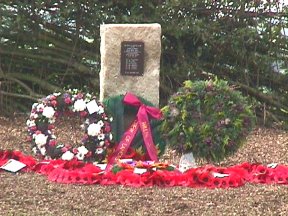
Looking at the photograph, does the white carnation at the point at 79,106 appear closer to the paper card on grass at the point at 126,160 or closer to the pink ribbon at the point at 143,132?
the pink ribbon at the point at 143,132

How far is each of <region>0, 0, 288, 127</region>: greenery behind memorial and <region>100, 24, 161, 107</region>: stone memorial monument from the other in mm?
2376

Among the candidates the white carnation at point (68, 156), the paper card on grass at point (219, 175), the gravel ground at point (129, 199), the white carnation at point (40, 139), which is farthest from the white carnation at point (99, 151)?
the paper card on grass at point (219, 175)

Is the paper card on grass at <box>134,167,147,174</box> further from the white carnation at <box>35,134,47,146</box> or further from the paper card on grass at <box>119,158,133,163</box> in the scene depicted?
the white carnation at <box>35,134,47,146</box>

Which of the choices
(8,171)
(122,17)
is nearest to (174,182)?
(8,171)

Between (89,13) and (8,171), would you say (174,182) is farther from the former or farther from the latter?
(89,13)

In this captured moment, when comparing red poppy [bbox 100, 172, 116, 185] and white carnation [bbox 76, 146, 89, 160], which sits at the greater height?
white carnation [bbox 76, 146, 89, 160]

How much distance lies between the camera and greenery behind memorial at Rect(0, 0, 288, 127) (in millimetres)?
10266

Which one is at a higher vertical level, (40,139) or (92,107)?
(92,107)

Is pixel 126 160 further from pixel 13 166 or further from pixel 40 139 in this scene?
pixel 13 166

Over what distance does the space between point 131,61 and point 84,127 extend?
850 mm

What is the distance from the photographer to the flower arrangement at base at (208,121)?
6.76 metres

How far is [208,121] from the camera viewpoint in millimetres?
6816

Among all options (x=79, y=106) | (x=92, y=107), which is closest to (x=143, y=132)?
(x=92, y=107)

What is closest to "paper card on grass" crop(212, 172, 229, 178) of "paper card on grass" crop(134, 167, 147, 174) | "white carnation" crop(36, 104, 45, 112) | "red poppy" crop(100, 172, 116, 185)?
"paper card on grass" crop(134, 167, 147, 174)
